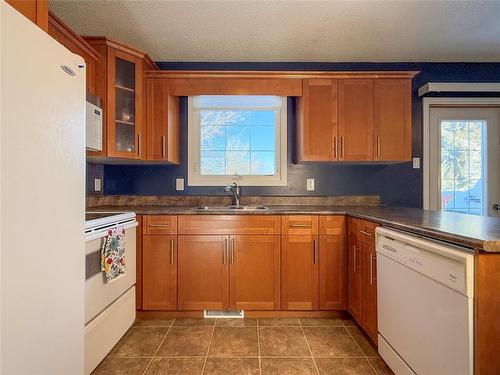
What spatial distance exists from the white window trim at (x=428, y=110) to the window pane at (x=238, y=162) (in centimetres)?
Result: 183

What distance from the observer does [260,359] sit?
166 centimetres

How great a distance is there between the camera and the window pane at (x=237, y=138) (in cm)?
281

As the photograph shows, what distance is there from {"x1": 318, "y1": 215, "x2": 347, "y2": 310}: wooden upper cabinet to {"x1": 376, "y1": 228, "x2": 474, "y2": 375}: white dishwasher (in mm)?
547

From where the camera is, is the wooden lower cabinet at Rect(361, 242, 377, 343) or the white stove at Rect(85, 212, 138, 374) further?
the wooden lower cabinet at Rect(361, 242, 377, 343)

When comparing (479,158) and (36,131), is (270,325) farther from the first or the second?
(479,158)

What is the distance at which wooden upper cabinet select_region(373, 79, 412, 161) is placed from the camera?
7.89 feet

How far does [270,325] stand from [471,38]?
3003 millimetres

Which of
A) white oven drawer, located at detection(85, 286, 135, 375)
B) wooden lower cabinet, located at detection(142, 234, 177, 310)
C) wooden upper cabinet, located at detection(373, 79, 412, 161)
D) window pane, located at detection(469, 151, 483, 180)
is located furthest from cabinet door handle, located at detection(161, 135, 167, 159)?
window pane, located at detection(469, 151, 483, 180)

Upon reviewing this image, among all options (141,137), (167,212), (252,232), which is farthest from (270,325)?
(141,137)

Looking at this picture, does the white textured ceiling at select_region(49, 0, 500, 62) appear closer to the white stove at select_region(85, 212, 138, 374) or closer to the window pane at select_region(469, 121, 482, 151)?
the window pane at select_region(469, 121, 482, 151)

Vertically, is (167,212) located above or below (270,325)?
above

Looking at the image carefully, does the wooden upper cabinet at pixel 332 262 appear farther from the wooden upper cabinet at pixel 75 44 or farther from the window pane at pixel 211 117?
the wooden upper cabinet at pixel 75 44

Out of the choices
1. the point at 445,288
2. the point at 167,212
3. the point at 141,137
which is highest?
the point at 141,137

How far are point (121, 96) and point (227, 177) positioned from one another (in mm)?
1193
